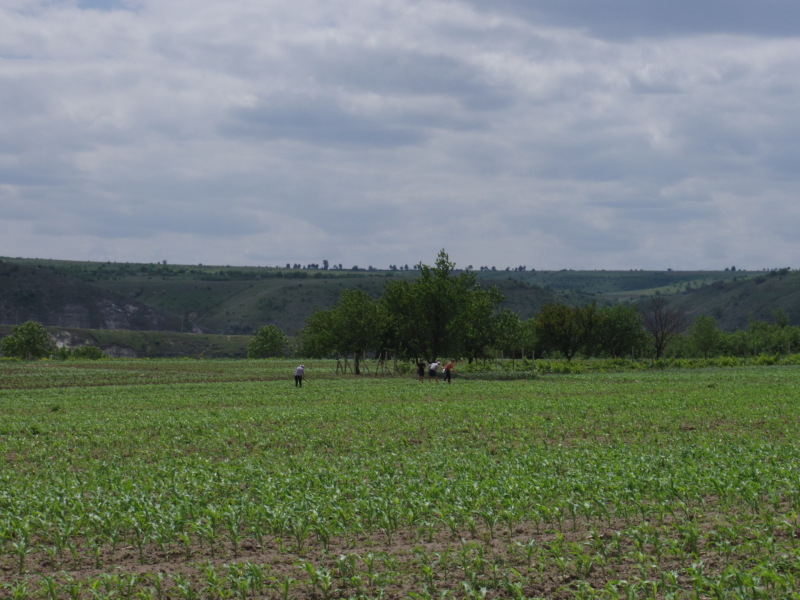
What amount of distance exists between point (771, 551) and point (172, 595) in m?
6.47

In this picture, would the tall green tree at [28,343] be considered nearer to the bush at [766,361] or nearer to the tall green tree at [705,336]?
the tall green tree at [705,336]

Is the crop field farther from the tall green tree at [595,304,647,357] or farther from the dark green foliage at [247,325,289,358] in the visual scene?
the dark green foliage at [247,325,289,358]

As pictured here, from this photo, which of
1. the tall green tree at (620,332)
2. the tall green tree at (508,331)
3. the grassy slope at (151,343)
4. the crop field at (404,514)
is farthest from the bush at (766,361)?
the grassy slope at (151,343)

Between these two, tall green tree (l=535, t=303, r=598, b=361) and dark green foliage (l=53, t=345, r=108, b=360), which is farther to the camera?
dark green foliage (l=53, t=345, r=108, b=360)

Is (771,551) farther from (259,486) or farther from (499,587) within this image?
(259,486)

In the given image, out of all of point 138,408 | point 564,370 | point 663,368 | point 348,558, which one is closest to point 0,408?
point 138,408

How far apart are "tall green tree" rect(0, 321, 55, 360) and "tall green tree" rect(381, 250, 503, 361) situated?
60.6 m

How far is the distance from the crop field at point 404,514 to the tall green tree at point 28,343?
87638 millimetres

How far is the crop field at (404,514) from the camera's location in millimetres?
8023

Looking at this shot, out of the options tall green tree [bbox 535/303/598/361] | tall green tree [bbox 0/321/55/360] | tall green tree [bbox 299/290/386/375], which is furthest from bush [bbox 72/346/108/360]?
tall green tree [bbox 535/303/598/361]

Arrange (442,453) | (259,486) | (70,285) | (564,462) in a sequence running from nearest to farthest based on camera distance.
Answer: (259,486)
(564,462)
(442,453)
(70,285)

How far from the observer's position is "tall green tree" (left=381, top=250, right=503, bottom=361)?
6044cm

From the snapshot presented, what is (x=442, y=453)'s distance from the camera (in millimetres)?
16703

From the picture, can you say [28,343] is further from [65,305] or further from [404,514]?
[404,514]
